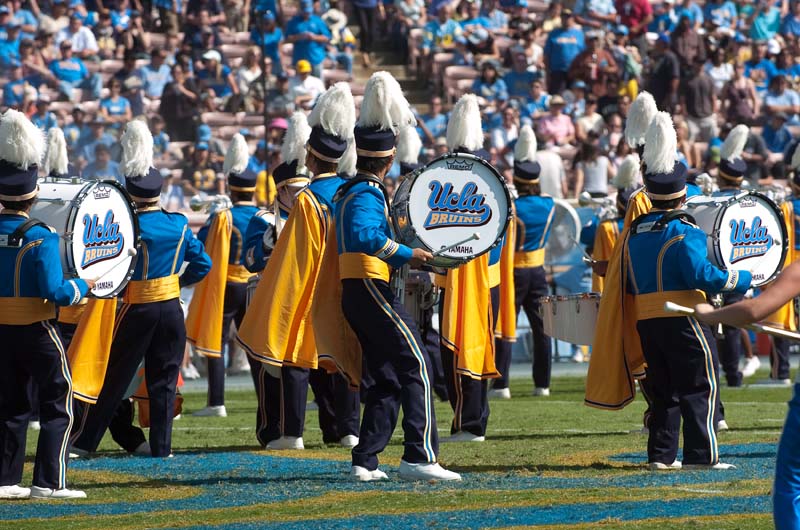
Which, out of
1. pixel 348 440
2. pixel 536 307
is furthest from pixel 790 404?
pixel 536 307

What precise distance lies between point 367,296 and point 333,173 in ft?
4.72

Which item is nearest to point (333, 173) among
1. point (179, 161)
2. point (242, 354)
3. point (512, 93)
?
point (242, 354)

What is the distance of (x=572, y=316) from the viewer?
10.8 m

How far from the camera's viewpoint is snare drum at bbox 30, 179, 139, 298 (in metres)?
8.62

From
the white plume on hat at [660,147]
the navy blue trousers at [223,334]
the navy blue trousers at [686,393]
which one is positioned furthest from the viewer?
the navy blue trousers at [223,334]

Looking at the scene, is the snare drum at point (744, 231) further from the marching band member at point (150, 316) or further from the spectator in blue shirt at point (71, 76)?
the spectator in blue shirt at point (71, 76)

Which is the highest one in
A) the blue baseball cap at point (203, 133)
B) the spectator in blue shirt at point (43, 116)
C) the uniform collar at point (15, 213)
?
the spectator in blue shirt at point (43, 116)

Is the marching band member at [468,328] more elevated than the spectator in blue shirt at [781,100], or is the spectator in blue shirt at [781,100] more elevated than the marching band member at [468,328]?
the spectator in blue shirt at [781,100]

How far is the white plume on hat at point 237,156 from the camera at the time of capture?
1309cm

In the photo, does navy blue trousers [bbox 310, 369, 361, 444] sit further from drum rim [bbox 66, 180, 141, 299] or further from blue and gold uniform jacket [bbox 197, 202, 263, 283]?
blue and gold uniform jacket [bbox 197, 202, 263, 283]

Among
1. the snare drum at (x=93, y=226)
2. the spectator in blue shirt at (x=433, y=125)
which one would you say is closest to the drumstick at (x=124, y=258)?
the snare drum at (x=93, y=226)

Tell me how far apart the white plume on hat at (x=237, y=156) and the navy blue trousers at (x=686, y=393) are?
199 inches

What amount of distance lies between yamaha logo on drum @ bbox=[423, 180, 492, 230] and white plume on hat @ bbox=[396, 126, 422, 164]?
424 cm

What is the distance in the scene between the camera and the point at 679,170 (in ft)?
29.9
